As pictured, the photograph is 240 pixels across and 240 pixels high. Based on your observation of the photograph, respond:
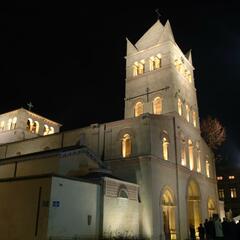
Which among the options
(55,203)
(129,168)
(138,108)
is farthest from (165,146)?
(55,203)

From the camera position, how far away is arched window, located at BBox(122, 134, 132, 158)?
103ft

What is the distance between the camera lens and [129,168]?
29.9 m

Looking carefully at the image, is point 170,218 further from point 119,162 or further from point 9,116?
point 9,116

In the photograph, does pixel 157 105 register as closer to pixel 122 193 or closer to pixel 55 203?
pixel 122 193

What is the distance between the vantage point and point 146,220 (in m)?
27.5

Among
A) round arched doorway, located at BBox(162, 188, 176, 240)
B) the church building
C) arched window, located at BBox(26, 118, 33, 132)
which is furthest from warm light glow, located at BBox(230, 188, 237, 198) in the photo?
arched window, located at BBox(26, 118, 33, 132)

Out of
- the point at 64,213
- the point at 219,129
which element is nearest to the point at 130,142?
the point at 64,213

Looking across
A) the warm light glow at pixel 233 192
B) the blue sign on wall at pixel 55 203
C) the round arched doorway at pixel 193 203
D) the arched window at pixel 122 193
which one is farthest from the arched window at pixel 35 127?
the warm light glow at pixel 233 192

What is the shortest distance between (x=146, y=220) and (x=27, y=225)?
11524mm

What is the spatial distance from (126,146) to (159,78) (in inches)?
440

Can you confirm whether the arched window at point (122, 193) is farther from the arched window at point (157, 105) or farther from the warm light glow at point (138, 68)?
the warm light glow at point (138, 68)

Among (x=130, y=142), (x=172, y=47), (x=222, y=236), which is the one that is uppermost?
(x=172, y=47)

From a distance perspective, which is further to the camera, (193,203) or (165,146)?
(193,203)

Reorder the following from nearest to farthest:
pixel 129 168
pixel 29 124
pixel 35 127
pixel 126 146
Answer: pixel 129 168 < pixel 126 146 < pixel 29 124 < pixel 35 127
